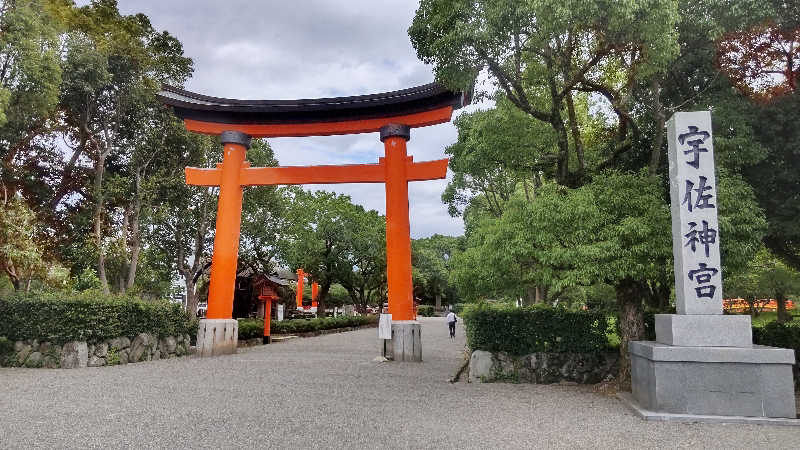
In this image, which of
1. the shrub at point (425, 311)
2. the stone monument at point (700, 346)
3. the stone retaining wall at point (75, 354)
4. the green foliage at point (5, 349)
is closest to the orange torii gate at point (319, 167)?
the stone retaining wall at point (75, 354)

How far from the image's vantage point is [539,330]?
8.98 metres

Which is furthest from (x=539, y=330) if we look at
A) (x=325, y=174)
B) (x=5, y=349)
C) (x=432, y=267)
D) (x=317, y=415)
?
(x=432, y=267)

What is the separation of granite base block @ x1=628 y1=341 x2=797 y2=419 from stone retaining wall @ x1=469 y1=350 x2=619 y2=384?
2.50m

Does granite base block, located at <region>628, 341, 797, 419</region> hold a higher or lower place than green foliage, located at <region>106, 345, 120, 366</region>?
higher

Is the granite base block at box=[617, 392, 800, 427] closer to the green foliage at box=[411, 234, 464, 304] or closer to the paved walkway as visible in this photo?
the paved walkway

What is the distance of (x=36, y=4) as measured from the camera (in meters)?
12.4

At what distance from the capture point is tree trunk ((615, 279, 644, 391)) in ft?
27.8

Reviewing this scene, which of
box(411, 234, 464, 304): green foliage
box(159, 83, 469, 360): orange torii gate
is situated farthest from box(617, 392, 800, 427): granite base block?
box(411, 234, 464, 304): green foliage

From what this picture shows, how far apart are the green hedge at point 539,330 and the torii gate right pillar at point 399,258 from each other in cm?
321

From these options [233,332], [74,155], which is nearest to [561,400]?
[233,332]

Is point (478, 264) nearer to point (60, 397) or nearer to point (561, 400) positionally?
point (561, 400)

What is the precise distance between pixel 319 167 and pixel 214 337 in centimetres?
535

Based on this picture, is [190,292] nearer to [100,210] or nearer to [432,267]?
[100,210]

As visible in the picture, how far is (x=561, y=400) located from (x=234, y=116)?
11445 millimetres
